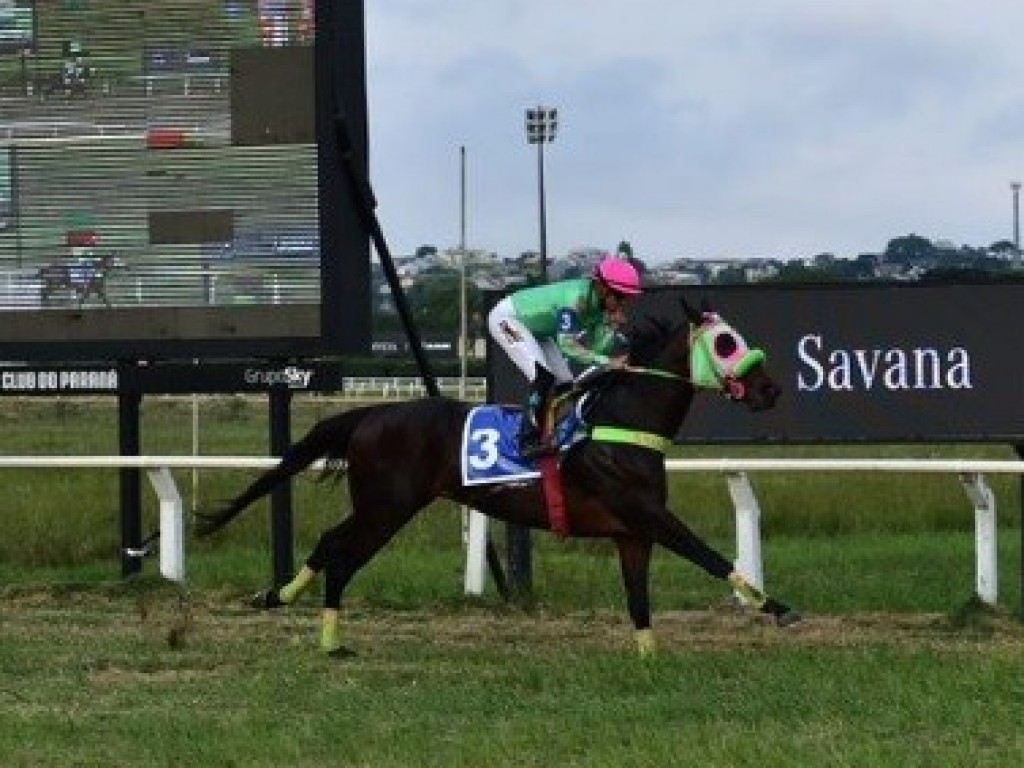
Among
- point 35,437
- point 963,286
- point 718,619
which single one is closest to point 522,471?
point 718,619

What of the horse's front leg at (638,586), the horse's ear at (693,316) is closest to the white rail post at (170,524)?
the horse's front leg at (638,586)

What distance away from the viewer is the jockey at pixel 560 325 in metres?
8.99

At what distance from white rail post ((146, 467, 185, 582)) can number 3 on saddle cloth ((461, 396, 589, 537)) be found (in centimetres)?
334

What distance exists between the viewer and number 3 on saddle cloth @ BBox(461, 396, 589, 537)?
29.8ft

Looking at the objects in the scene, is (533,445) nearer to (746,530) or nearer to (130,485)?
(746,530)

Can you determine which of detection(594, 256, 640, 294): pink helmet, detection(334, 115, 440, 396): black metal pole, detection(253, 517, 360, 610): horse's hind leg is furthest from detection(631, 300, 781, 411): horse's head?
detection(334, 115, 440, 396): black metal pole

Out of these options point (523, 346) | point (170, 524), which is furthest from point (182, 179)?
point (523, 346)

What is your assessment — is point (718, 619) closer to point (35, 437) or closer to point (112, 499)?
point (112, 499)

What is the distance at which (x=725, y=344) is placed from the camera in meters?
8.91

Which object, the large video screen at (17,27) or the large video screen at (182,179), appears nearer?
the large video screen at (182,179)

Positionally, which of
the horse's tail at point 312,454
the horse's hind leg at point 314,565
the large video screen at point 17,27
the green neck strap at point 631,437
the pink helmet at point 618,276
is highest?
the large video screen at point 17,27

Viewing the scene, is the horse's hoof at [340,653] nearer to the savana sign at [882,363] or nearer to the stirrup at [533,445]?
the stirrup at [533,445]

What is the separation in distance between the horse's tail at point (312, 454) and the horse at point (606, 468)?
0.02 meters

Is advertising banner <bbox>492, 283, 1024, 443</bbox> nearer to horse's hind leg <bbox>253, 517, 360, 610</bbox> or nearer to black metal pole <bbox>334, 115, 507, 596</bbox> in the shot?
black metal pole <bbox>334, 115, 507, 596</bbox>
